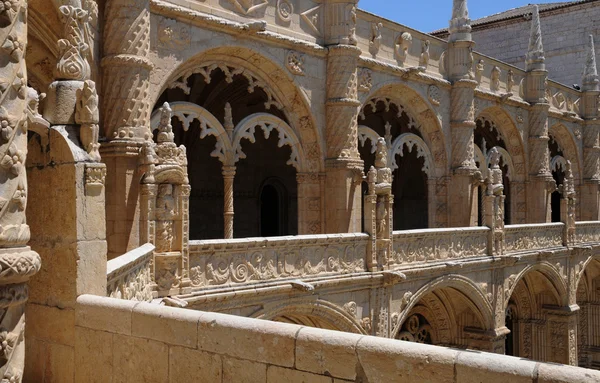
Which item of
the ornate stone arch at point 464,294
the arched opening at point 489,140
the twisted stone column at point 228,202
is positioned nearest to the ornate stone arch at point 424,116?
the arched opening at point 489,140

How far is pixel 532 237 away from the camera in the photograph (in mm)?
16953

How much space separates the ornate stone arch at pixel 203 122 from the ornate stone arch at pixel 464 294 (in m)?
4.35

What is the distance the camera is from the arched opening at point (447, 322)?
15.0 meters

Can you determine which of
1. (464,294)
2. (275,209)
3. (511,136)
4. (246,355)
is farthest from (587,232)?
(246,355)

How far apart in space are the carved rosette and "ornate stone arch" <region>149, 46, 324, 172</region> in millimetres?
1178

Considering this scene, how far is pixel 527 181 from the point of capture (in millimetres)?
20844

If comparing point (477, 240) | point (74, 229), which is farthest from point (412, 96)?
point (74, 229)

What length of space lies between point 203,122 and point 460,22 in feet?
28.9

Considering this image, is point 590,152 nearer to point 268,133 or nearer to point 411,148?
point 411,148

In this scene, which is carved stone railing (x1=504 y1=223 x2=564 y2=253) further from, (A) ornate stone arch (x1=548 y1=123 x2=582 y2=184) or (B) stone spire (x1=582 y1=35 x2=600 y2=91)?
(B) stone spire (x1=582 y1=35 x2=600 y2=91)

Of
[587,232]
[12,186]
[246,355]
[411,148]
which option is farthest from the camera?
[587,232]

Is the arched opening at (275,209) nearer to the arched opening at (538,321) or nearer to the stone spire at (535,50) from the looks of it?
the arched opening at (538,321)

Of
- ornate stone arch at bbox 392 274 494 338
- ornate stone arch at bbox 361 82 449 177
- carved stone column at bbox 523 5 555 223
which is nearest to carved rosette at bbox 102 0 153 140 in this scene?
ornate stone arch at bbox 392 274 494 338

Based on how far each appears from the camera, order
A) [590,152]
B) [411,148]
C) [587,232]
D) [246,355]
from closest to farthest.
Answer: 1. [246,355]
2. [411,148]
3. [587,232]
4. [590,152]
